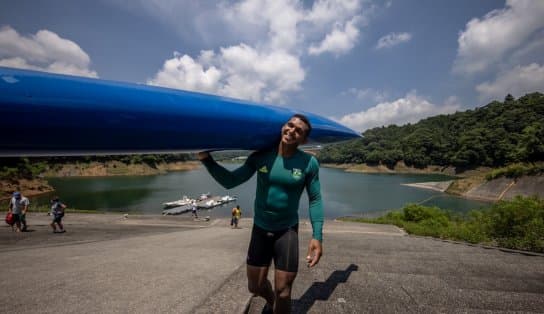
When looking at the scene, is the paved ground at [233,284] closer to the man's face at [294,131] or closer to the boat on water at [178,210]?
the man's face at [294,131]

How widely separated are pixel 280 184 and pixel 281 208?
198mm

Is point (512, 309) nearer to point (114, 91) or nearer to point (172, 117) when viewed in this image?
point (172, 117)

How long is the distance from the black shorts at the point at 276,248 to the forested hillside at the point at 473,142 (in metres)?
60.4

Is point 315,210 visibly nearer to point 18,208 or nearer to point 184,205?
point 18,208

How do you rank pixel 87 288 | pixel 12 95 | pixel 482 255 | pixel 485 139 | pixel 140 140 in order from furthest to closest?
pixel 485 139
pixel 482 255
pixel 87 288
pixel 140 140
pixel 12 95

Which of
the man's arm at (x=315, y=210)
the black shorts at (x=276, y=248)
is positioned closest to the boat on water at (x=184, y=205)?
the black shorts at (x=276, y=248)

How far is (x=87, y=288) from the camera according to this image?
3.07 m

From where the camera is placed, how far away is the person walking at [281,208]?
6.99 ft

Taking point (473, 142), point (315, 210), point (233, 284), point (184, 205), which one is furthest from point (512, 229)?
point (473, 142)

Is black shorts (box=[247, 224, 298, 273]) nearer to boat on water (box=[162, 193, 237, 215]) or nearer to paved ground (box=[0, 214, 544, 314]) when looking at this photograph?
paved ground (box=[0, 214, 544, 314])

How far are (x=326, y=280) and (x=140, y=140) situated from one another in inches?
123

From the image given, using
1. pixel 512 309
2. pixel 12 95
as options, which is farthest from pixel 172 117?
pixel 512 309

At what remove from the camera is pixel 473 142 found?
72.2 metres

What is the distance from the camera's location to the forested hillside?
61.6 meters
